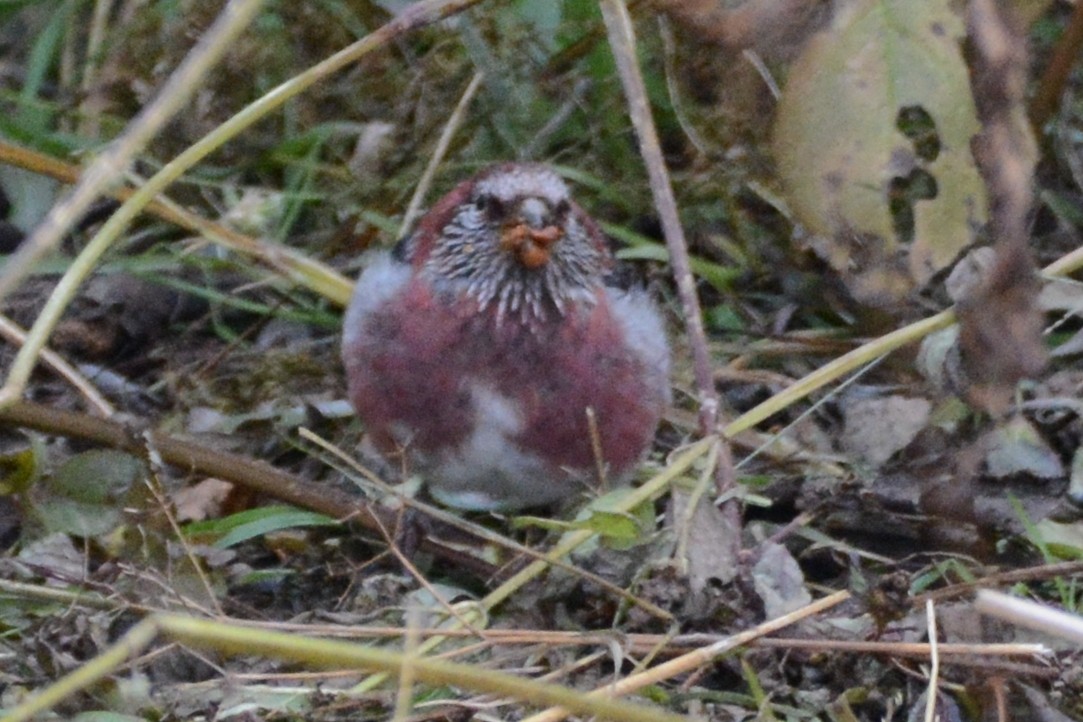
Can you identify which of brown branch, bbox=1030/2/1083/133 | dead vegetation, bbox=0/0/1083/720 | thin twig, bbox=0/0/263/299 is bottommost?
dead vegetation, bbox=0/0/1083/720

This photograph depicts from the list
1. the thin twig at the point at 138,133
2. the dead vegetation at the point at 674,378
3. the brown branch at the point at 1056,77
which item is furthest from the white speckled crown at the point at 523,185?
the thin twig at the point at 138,133

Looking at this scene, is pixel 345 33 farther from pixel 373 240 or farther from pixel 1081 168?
pixel 1081 168

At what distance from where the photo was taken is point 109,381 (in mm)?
3975

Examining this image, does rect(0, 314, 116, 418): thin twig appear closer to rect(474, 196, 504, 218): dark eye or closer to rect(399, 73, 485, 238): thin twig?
rect(474, 196, 504, 218): dark eye

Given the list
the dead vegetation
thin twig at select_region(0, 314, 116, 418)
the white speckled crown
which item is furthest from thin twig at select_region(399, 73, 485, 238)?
thin twig at select_region(0, 314, 116, 418)

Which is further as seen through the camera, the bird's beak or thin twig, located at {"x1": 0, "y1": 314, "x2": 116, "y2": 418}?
the bird's beak

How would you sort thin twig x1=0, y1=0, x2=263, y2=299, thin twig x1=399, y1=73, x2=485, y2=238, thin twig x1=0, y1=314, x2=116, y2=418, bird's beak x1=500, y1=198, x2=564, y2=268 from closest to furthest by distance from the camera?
thin twig x1=0, y1=0, x2=263, y2=299 < thin twig x1=0, y1=314, x2=116, y2=418 < bird's beak x1=500, y1=198, x2=564, y2=268 < thin twig x1=399, y1=73, x2=485, y2=238

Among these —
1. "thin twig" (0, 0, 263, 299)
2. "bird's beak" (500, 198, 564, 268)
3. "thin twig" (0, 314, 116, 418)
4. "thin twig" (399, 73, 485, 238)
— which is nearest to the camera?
"thin twig" (0, 0, 263, 299)

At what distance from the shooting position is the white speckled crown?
3.27 metres

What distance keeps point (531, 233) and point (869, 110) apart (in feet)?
5.22

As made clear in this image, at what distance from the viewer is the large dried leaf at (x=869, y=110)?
172cm

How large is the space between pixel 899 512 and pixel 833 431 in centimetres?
49

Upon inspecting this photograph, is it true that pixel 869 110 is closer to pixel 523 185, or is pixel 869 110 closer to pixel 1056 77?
pixel 523 185

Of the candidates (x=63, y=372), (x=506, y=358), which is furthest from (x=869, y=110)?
(x=63, y=372)
